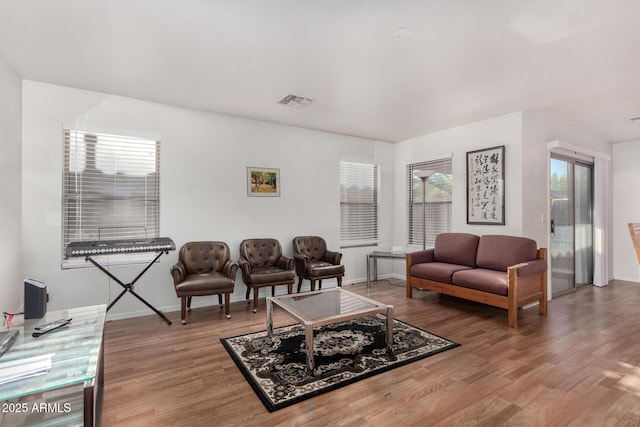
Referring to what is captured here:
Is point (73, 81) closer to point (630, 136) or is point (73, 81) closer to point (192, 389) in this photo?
→ point (192, 389)

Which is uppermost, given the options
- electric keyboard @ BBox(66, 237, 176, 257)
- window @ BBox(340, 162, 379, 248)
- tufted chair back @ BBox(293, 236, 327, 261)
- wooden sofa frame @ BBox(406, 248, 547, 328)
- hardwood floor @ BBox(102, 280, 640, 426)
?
window @ BBox(340, 162, 379, 248)

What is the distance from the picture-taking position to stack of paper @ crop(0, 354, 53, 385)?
1426 mm

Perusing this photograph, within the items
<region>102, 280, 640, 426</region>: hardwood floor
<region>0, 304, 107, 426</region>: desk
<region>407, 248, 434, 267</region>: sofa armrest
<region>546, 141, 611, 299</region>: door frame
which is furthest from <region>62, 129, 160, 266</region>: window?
<region>546, 141, 611, 299</region>: door frame

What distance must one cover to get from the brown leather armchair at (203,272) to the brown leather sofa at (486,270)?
2.64 metres

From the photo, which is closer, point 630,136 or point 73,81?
point 73,81

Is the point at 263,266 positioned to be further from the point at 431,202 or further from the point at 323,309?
the point at 431,202

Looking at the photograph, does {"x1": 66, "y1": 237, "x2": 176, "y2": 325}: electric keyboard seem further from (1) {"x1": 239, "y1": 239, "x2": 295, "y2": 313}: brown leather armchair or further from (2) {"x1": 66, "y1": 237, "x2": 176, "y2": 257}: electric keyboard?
(1) {"x1": 239, "y1": 239, "x2": 295, "y2": 313}: brown leather armchair

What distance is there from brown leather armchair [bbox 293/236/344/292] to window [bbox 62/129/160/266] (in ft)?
6.55

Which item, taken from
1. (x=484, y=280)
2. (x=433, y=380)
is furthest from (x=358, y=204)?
(x=433, y=380)

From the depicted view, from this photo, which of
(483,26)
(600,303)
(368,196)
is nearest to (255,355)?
(483,26)

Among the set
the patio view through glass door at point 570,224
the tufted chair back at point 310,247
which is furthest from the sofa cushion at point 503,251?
the tufted chair back at point 310,247

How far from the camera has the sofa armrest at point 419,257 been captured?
190 inches

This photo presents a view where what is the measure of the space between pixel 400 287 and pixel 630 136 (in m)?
4.80

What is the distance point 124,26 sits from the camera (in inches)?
93.2
